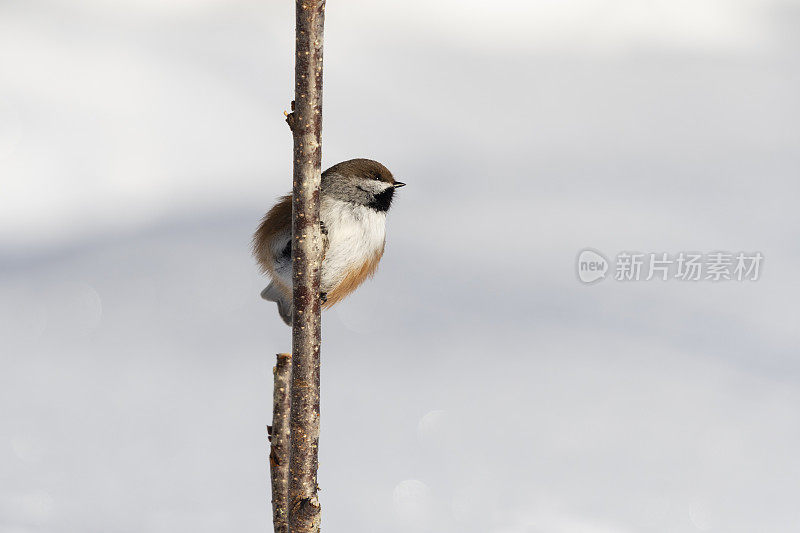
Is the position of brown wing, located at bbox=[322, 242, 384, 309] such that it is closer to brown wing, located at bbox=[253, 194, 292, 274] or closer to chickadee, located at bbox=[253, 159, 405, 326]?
chickadee, located at bbox=[253, 159, 405, 326]

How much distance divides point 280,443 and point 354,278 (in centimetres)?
117

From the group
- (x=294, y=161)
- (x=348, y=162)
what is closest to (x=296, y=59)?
(x=294, y=161)

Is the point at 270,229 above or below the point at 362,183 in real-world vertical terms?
below

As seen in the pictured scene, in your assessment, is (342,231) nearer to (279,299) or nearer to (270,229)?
(270,229)

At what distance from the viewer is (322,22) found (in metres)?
4.14

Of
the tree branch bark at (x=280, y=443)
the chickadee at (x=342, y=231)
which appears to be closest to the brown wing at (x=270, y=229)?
the chickadee at (x=342, y=231)

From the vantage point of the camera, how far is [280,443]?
4738 mm

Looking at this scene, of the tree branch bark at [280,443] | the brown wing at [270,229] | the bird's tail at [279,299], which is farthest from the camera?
the bird's tail at [279,299]

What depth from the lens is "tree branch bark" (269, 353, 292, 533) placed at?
4.71 meters

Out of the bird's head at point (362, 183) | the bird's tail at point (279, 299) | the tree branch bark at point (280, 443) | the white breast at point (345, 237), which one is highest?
the bird's head at point (362, 183)

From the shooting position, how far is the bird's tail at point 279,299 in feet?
17.9

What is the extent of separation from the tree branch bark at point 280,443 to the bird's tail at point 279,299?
29.6 inches

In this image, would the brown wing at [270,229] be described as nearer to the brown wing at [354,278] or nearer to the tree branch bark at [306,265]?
the brown wing at [354,278]

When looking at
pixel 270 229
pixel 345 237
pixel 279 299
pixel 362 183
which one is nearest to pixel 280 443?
pixel 279 299
